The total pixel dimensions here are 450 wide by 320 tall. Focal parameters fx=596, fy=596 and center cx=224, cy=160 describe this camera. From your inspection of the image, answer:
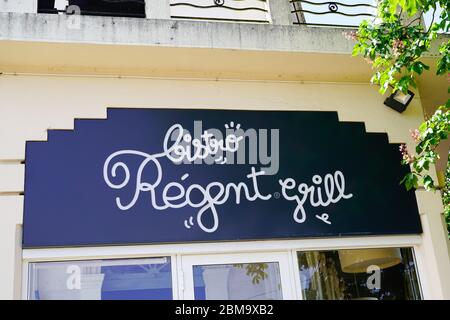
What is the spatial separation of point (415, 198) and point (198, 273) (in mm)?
2293

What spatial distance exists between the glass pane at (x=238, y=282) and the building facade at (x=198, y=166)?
12 mm

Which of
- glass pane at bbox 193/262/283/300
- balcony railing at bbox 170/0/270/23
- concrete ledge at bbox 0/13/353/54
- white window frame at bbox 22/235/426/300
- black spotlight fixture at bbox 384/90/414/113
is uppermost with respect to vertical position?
balcony railing at bbox 170/0/270/23

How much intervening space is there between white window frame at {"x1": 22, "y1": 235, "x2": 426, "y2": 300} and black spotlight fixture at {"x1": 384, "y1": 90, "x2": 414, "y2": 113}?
1326 mm

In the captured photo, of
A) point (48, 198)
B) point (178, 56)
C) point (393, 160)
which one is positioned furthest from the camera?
point (393, 160)

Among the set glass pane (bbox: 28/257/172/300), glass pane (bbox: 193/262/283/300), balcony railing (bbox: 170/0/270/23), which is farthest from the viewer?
balcony railing (bbox: 170/0/270/23)

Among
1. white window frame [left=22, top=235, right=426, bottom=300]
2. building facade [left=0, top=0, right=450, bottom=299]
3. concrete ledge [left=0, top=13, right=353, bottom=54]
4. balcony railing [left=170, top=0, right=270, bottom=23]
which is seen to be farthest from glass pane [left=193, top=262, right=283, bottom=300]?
balcony railing [left=170, top=0, right=270, bottom=23]

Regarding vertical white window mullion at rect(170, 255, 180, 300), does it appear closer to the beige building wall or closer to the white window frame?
the white window frame

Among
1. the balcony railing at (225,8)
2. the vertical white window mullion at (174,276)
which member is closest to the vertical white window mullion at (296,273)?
the vertical white window mullion at (174,276)

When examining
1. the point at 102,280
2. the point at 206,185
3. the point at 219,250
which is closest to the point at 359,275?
the point at 219,250

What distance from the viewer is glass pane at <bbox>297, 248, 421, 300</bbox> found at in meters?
5.51

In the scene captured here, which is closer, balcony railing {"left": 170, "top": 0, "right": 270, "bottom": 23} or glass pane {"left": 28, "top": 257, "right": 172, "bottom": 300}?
glass pane {"left": 28, "top": 257, "right": 172, "bottom": 300}

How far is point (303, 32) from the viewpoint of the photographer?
5750mm
